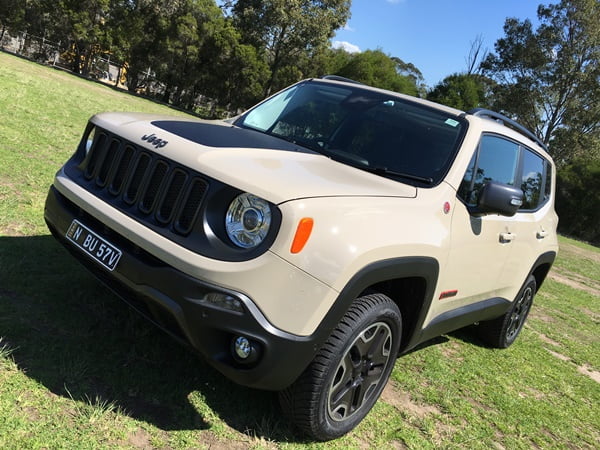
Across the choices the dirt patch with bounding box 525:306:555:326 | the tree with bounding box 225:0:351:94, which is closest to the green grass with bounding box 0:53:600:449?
the dirt patch with bounding box 525:306:555:326

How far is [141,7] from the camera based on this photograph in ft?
114

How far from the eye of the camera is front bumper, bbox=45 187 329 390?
7.36ft

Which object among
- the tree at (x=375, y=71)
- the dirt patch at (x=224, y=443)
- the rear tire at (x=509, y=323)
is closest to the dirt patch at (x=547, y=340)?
the rear tire at (x=509, y=323)

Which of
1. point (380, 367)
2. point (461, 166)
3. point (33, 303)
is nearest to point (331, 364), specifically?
point (380, 367)

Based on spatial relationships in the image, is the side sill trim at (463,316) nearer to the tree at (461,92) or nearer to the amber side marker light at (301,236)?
the amber side marker light at (301,236)

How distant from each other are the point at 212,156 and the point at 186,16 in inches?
Result: 1433

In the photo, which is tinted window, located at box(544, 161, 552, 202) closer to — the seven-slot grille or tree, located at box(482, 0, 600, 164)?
the seven-slot grille

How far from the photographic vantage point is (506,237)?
383cm

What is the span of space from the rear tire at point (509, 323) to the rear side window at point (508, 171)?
2.85ft

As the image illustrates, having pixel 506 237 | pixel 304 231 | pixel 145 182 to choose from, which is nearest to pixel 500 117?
pixel 506 237

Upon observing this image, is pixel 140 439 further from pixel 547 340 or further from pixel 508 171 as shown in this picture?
pixel 547 340

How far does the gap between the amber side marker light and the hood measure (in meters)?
0.12

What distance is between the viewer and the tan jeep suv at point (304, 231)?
2266 millimetres

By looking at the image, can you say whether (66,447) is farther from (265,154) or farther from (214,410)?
(265,154)
